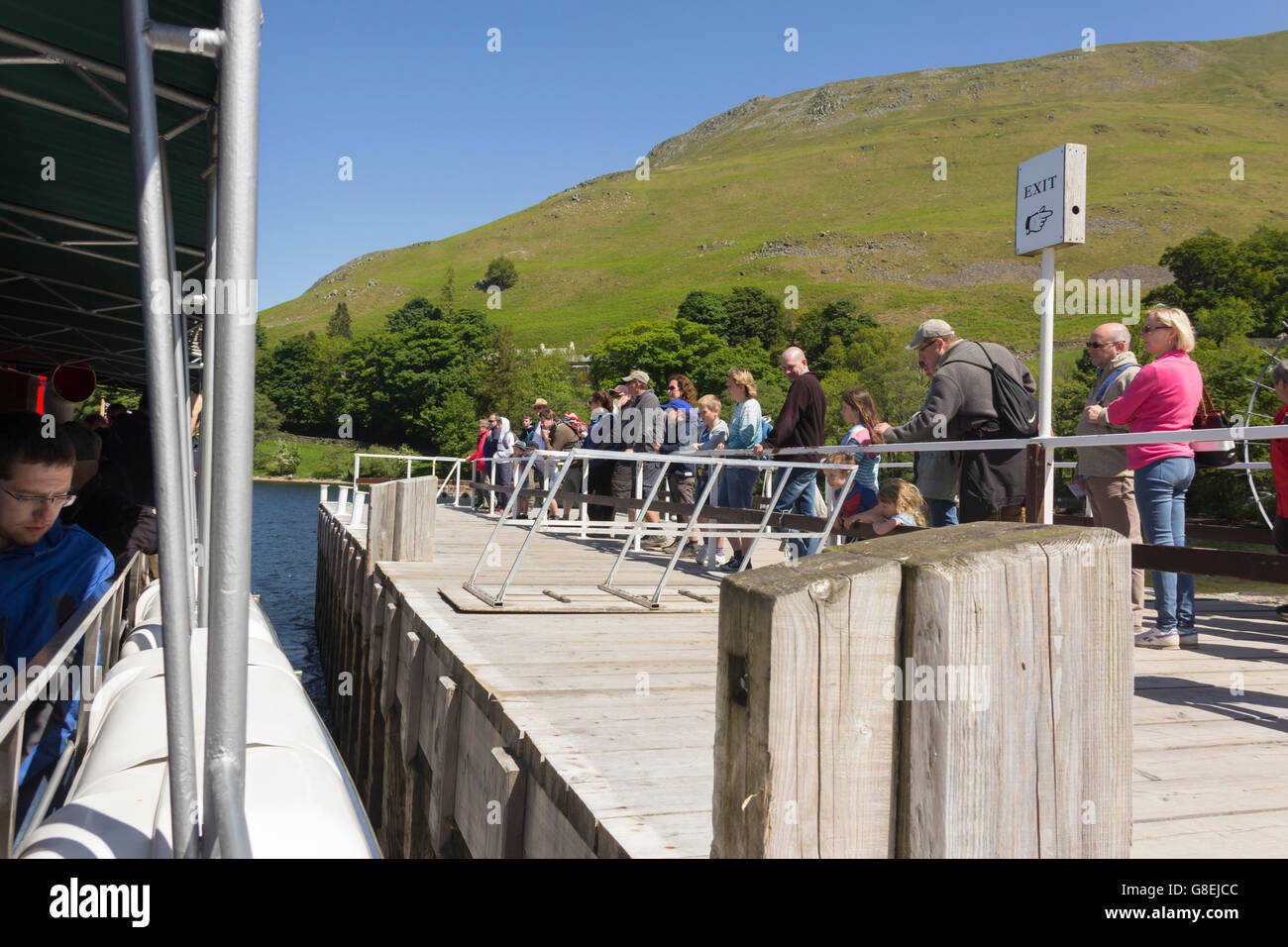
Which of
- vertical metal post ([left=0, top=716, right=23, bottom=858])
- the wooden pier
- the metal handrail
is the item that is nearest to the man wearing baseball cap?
the wooden pier

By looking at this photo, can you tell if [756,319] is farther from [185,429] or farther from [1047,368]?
[185,429]

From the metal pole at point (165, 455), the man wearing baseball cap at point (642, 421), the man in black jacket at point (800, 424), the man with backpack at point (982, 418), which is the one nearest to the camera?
the metal pole at point (165, 455)

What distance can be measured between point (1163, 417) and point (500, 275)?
154 metres

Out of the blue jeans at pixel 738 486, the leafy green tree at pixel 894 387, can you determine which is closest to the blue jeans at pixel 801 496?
the blue jeans at pixel 738 486

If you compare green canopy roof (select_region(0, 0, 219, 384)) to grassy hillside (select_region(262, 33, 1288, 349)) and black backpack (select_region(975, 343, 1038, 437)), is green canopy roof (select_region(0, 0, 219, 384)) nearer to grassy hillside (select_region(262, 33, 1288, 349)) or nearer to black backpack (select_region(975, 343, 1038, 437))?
black backpack (select_region(975, 343, 1038, 437))

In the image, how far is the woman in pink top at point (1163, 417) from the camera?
5.18m

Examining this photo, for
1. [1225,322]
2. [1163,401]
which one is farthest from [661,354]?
[1163,401]

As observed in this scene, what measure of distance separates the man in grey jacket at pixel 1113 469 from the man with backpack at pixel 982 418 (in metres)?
0.41

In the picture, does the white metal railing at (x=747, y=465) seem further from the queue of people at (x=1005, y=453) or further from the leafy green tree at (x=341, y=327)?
the leafy green tree at (x=341, y=327)

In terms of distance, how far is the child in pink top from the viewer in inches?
204

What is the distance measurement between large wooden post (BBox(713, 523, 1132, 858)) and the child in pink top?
14.0ft

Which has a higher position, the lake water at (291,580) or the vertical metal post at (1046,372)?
the vertical metal post at (1046,372)
